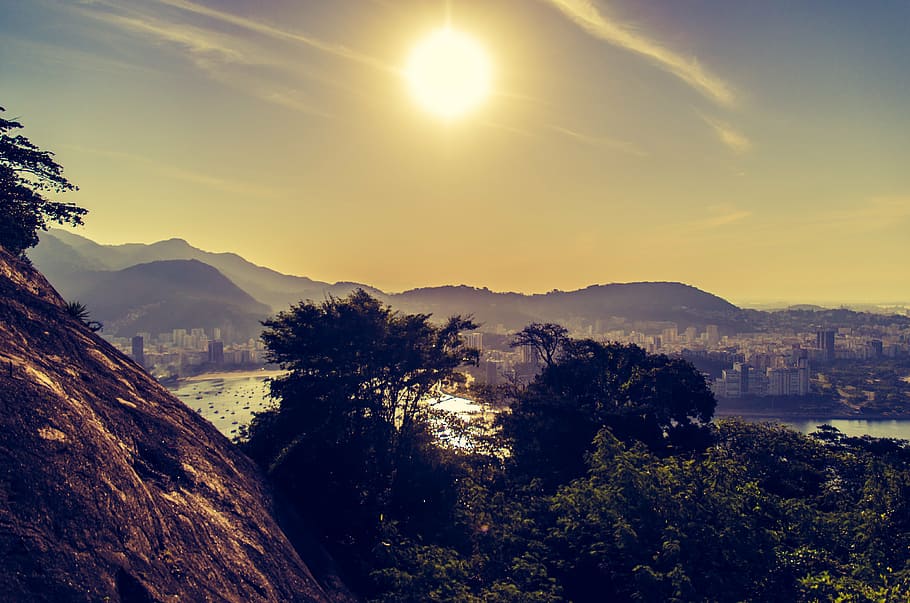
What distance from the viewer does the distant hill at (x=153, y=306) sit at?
138500mm

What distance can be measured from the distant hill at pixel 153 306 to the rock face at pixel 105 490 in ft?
408

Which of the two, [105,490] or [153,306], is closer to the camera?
[105,490]

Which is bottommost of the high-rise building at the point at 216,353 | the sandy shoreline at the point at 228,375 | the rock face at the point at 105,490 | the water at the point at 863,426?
the sandy shoreline at the point at 228,375

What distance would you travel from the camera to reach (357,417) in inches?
584

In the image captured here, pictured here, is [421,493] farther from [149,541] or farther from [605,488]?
[149,541]

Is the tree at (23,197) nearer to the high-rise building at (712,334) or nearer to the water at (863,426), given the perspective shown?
the water at (863,426)

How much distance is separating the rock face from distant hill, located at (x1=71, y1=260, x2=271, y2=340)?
12451 centimetres

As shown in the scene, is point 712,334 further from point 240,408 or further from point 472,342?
point 240,408

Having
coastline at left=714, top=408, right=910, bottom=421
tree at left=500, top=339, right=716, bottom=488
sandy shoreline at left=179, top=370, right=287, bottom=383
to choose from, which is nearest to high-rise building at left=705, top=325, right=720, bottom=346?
coastline at left=714, top=408, right=910, bottom=421

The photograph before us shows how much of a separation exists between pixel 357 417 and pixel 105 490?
33.2ft

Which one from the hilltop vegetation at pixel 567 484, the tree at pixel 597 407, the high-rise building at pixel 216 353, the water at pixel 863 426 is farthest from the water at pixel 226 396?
the water at pixel 863 426

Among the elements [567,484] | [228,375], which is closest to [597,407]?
[567,484]

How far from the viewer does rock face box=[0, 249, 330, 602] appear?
13.4 feet

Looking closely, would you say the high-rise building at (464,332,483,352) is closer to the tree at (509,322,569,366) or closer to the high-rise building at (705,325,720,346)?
the tree at (509,322,569,366)
